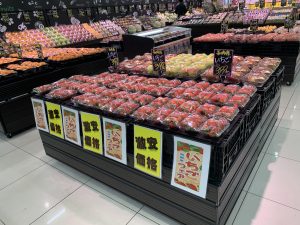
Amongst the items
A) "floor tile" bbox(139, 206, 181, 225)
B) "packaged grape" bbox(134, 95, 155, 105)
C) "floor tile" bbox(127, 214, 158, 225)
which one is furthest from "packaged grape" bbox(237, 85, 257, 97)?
"floor tile" bbox(127, 214, 158, 225)

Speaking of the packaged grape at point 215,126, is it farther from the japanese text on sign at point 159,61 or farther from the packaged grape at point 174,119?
the japanese text on sign at point 159,61

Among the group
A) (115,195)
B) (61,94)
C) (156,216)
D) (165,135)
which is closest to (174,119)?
(165,135)

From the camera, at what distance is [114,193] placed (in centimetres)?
230

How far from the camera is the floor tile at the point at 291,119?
3.15 metres

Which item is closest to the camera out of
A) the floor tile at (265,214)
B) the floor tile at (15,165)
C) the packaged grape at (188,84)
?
the floor tile at (265,214)

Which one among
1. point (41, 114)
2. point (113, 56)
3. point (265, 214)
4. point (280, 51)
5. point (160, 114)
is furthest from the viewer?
point (280, 51)

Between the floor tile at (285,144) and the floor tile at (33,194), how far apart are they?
212 cm

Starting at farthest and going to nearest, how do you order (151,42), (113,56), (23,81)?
(151,42)
(23,81)
(113,56)

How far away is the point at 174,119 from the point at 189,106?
25cm

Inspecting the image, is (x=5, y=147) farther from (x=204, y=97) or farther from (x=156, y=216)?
(x=204, y=97)

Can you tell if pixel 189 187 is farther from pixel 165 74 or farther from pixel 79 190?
pixel 165 74

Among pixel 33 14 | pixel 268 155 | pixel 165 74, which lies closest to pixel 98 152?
pixel 165 74

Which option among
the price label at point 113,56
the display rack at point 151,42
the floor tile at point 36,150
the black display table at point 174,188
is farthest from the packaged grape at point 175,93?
the display rack at point 151,42

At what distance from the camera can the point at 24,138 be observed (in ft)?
11.5
